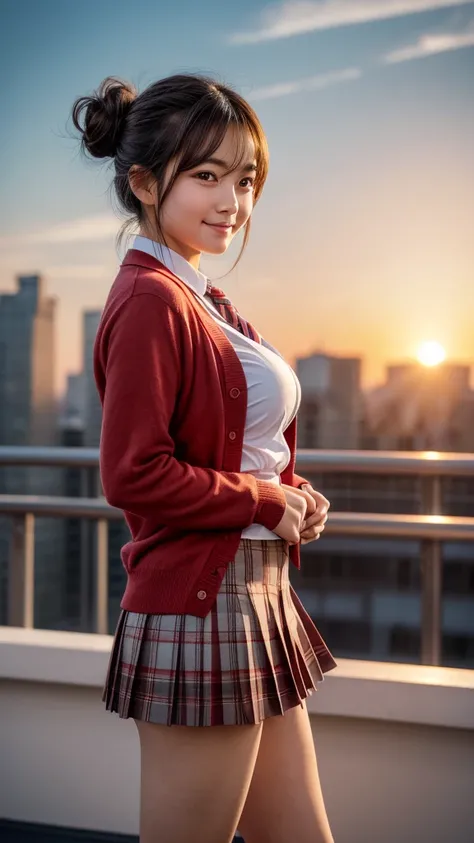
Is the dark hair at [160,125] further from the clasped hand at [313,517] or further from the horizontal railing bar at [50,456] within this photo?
the horizontal railing bar at [50,456]

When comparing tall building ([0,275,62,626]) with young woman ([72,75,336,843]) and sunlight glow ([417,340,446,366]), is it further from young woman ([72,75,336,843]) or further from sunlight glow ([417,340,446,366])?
young woman ([72,75,336,843])

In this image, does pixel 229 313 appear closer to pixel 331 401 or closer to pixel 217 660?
pixel 217 660

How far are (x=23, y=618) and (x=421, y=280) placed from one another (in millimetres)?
44387

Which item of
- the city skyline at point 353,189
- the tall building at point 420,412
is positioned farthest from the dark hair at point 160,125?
the tall building at point 420,412

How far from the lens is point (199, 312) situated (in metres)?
1.02

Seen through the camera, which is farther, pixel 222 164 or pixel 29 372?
pixel 29 372

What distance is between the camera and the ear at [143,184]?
3.48 feet

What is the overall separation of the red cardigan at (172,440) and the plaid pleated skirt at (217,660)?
0.03 metres

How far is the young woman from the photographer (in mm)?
948

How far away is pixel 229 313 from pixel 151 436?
0.29 metres

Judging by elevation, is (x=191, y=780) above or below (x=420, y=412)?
below

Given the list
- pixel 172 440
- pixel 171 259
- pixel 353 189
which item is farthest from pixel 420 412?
pixel 172 440

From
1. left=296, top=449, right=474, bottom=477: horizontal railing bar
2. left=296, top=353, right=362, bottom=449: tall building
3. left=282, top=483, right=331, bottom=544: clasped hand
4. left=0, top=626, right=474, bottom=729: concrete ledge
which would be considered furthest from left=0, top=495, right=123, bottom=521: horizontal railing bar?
left=296, top=353, right=362, bottom=449: tall building

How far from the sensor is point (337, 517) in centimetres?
199
